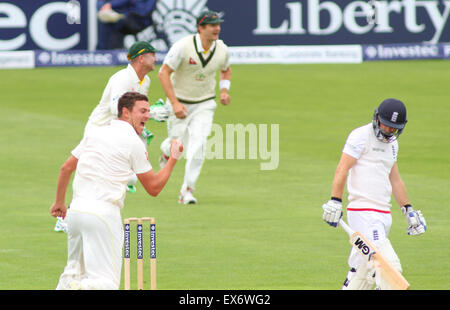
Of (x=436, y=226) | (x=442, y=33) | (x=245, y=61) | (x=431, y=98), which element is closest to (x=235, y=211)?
(x=436, y=226)

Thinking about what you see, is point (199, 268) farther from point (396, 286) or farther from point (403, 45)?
point (403, 45)

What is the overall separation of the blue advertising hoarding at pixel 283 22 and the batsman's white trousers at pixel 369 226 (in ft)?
74.4

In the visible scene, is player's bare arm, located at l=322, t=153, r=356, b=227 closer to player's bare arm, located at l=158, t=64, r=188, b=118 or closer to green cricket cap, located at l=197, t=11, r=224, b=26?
player's bare arm, located at l=158, t=64, r=188, b=118

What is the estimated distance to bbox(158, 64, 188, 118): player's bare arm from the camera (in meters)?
13.9

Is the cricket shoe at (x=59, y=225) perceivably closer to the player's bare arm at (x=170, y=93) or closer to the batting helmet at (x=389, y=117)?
the player's bare arm at (x=170, y=93)

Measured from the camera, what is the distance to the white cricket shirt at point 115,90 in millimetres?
11633

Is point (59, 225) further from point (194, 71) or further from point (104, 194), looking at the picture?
point (104, 194)

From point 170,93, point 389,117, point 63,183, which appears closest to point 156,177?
point 63,183

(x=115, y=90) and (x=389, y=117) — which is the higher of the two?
(x=115, y=90)

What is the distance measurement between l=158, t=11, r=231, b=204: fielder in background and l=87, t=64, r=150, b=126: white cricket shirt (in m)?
2.05

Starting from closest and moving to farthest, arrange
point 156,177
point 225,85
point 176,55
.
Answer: point 156,177 < point 176,55 < point 225,85

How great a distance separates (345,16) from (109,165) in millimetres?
24696

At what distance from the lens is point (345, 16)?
31734 mm

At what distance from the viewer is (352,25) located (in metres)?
31.7
